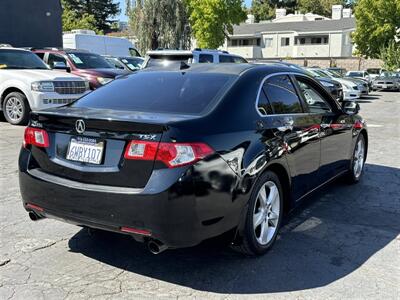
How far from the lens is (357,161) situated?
643cm

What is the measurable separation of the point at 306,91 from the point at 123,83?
198cm

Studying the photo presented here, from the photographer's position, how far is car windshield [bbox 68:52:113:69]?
13648mm

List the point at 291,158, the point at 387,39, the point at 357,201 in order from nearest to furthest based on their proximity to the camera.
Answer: the point at 291,158 → the point at 357,201 → the point at 387,39

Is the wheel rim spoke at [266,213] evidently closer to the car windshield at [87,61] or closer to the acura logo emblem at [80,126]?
the acura logo emblem at [80,126]

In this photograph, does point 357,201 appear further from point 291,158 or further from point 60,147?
point 60,147

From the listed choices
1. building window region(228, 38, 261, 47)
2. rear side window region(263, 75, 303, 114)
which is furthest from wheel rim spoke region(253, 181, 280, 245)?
building window region(228, 38, 261, 47)

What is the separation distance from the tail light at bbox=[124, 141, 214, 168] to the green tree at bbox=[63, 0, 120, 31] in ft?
218

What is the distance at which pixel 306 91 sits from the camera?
5203 mm

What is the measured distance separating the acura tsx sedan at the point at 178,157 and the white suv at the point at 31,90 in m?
6.13

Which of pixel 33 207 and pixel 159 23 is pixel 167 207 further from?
pixel 159 23

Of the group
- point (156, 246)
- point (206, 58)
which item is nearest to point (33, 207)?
point (156, 246)

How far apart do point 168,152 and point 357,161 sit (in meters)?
3.92

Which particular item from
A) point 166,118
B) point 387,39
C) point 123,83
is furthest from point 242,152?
point 387,39

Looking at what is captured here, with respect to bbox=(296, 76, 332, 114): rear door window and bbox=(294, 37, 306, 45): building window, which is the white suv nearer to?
bbox=(296, 76, 332, 114): rear door window
